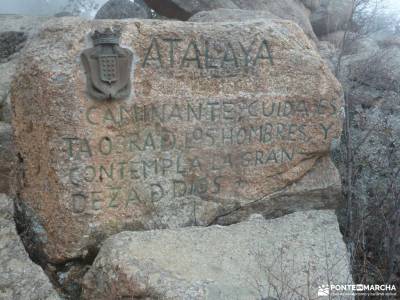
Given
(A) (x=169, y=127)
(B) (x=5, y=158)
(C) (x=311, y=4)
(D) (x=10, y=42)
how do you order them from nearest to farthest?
(A) (x=169, y=127)
(B) (x=5, y=158)
(D) (x=10, y=42)
(C) (x=311, y=4)

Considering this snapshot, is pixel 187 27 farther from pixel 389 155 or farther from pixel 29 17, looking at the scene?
pixel 29 17

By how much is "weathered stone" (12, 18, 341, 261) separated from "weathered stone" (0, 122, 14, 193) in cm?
65

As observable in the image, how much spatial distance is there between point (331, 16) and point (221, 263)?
22.1ft

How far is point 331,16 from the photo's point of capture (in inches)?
346

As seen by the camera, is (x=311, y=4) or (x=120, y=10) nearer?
(x=120, y=10)

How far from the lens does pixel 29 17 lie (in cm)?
698

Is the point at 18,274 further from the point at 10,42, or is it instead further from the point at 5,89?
the point at 10,42

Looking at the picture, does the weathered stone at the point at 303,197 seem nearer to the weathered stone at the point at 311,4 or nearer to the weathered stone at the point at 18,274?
the weathered stone at the point at 18,274

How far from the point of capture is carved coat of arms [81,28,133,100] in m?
3.18

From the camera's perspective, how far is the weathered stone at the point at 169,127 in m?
3.22

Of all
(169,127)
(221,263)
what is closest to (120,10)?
(169,127)

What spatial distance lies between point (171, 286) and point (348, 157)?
1817 mm

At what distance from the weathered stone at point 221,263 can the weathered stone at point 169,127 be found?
255mm

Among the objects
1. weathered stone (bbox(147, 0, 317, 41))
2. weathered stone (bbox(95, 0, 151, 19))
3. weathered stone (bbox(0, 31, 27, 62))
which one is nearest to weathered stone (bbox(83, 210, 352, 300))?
weathered stone (bbox(0, 31, 27, 62))
